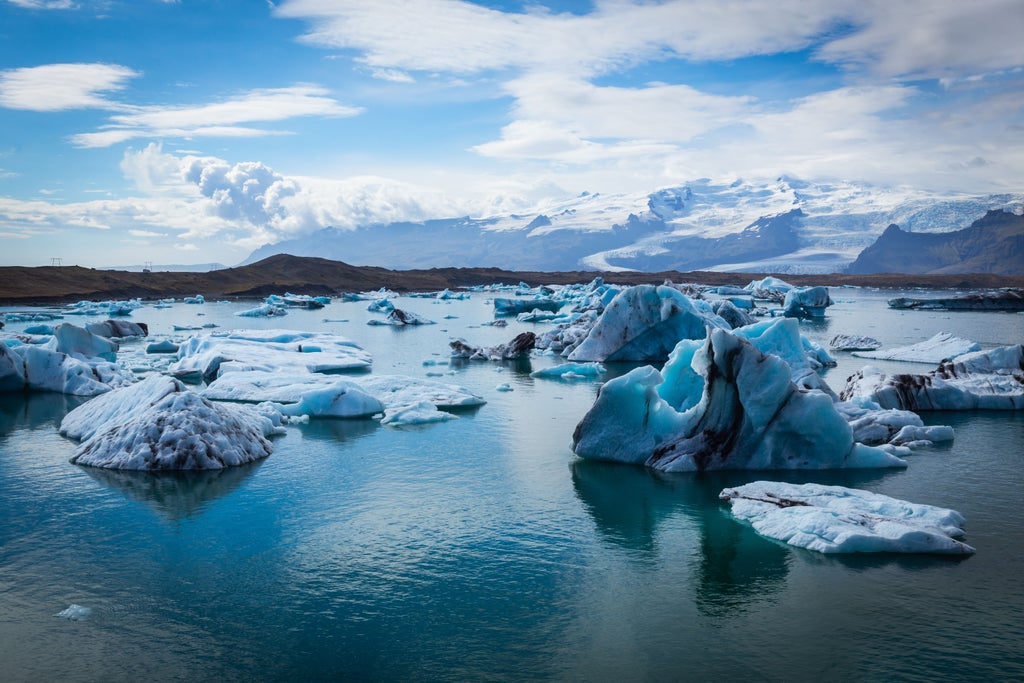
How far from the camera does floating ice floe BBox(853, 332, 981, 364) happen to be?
23.2 metres

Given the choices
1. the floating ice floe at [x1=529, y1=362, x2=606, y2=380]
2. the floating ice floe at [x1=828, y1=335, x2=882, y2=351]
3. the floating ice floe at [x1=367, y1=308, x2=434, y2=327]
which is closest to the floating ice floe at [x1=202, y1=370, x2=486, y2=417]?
the floating ice floe at [x1=529, y1=362, x2=606, y2=380]

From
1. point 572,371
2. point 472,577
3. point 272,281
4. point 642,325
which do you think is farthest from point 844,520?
point 272,281

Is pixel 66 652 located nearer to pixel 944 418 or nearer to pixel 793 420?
pixel 793 420

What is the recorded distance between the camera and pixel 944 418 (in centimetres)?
1590

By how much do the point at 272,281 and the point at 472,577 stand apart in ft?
228

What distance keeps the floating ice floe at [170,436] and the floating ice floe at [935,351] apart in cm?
1980

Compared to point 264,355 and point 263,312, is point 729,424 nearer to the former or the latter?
point 264,355

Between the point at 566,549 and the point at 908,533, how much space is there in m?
3.65

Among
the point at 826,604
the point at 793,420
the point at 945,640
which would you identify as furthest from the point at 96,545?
the point at 793,420

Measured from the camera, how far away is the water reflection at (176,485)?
402 inches

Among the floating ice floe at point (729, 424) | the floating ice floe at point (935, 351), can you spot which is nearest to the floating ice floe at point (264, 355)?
the floating ice floe at point (729, 424)

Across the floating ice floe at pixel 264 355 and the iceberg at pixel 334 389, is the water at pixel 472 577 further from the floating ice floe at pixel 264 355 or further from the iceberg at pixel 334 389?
the floating ice floe at pixel 264 355

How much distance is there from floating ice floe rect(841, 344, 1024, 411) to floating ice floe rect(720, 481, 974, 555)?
6.64 meters

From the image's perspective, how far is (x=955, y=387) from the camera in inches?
662
